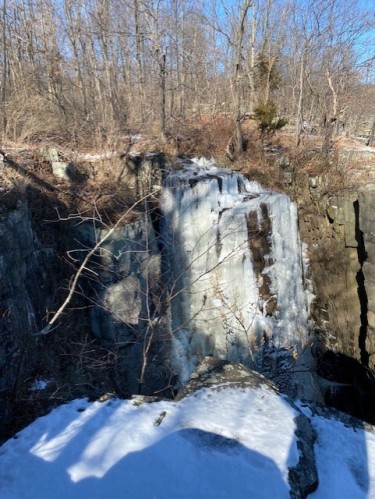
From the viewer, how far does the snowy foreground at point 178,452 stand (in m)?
2.46

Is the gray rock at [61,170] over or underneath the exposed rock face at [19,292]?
over

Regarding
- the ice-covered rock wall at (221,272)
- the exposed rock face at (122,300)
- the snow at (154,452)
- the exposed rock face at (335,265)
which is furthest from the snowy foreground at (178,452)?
the exposed rock face at (335,265)

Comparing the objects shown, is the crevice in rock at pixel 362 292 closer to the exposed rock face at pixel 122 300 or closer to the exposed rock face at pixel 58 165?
the exposed rock face at pixel 122 300

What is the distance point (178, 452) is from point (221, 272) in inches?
202

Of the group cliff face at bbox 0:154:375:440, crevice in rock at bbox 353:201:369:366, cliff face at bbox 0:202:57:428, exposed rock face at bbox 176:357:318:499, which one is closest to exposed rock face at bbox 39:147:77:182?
cliff face at bbox 0:154:375:440

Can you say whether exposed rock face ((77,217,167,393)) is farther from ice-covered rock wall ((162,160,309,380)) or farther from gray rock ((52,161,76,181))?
gray rock ((52,161,76,181))

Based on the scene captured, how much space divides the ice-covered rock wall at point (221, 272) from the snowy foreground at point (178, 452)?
13.7 feet

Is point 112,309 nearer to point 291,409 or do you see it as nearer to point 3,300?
point 3,300

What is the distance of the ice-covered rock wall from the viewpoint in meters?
7.69

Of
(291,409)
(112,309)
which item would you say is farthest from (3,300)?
(291,409)

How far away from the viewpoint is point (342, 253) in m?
9.05

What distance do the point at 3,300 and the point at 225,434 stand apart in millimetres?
2984

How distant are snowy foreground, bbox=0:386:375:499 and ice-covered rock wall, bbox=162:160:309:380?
13.7ft

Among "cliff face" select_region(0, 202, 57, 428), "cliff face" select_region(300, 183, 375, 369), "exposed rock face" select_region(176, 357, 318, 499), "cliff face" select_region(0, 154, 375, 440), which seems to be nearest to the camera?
"exposed rock face" select_region(176, 357, 318, 499)
